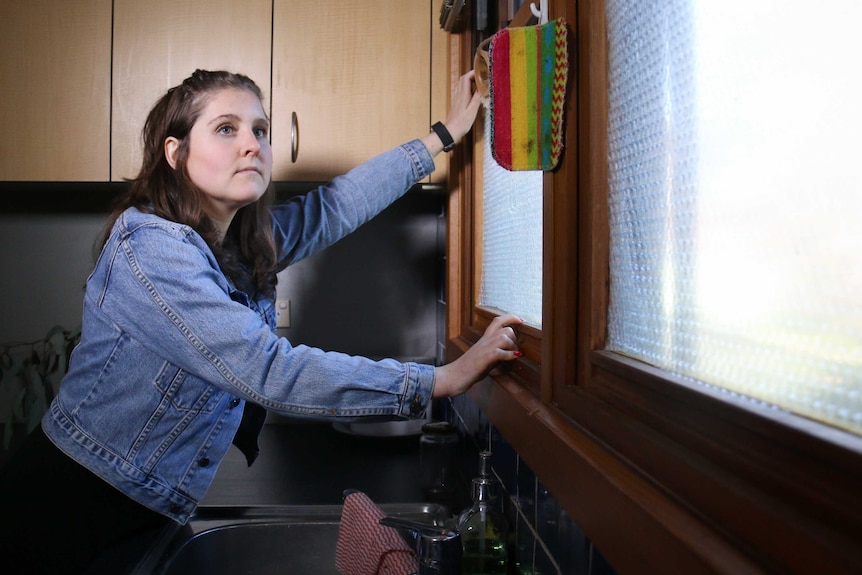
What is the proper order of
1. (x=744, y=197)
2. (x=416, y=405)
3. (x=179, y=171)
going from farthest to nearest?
(x=179, y=171)
(x=416, y=405)
(x=744, y=197)

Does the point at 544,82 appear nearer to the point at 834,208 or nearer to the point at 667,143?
the point at 667,143

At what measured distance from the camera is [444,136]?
1410 millimetres

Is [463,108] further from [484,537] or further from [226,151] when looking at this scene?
[484,537]

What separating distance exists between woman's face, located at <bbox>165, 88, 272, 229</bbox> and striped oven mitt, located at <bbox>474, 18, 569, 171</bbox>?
552 millimetres

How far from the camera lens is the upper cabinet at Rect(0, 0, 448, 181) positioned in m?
1.68

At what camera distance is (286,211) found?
A: 1511 millimetres

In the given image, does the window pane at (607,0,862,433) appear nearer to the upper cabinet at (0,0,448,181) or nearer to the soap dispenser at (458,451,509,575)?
the soap dispenser at (458,451,509,575)

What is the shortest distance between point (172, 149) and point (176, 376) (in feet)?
1.40

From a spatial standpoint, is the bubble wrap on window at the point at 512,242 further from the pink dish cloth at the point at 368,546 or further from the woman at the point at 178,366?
the pink dish cloth at the point at 368,546

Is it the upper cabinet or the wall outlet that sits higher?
the upper cabinet

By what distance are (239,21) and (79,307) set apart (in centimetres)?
101

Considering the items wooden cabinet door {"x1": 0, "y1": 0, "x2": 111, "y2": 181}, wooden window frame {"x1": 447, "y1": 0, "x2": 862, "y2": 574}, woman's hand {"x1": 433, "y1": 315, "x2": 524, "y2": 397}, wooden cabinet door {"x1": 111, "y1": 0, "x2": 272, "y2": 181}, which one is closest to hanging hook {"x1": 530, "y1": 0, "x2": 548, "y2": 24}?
wooden window frame {"x1": 447, "y1": 0, "x2": 862, "y2": 574}

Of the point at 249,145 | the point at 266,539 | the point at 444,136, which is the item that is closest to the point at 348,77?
the point at 444,136

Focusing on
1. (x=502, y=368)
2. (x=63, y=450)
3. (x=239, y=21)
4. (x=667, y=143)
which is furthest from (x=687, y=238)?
(x=239, y=21)
